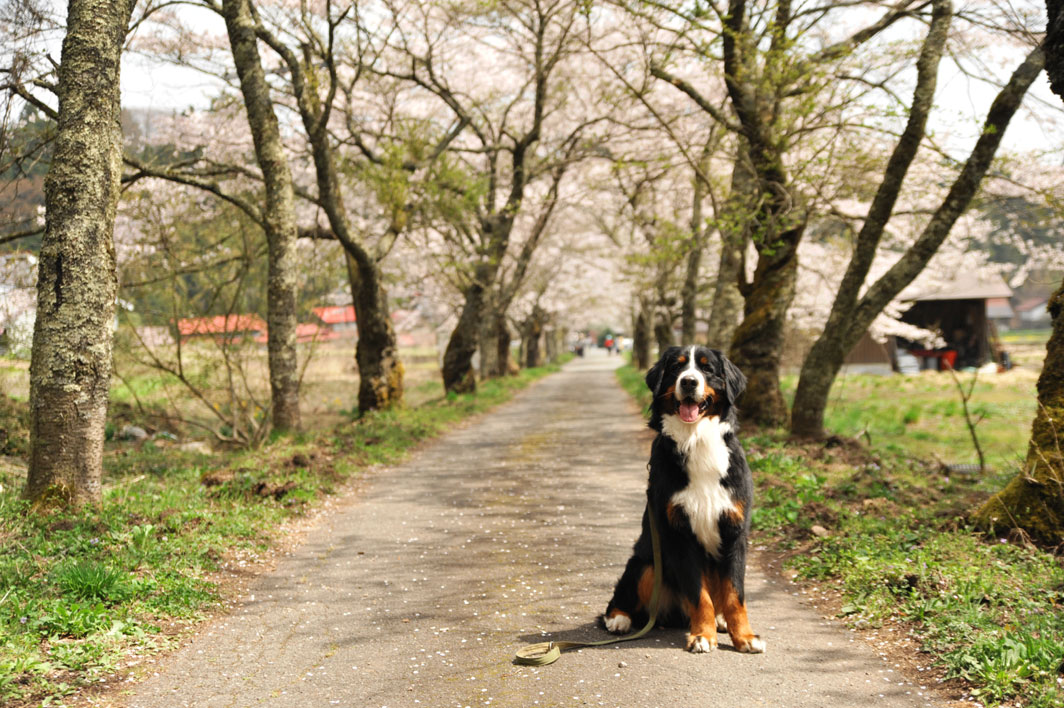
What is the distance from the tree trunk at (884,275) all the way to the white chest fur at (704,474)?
702cm

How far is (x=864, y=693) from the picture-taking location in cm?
419

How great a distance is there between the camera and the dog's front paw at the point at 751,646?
15.0ft

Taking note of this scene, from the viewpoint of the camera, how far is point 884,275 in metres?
11.0

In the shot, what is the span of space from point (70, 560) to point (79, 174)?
3.23 m

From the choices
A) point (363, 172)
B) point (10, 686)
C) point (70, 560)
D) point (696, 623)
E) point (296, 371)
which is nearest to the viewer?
point (10, 686)

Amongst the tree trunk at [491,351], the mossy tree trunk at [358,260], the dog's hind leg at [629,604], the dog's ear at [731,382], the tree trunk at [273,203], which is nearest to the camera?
the dog's ear at [731,382]

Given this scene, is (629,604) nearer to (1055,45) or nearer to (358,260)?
(1055,45)

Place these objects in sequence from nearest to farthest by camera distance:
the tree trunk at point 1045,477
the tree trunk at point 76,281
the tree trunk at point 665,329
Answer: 1. the tree trunk at point 1045,477
2. the tree trunk at point 76,281
3. the tree trunk at point 665,329

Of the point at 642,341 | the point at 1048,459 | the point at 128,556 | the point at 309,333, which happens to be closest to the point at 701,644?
the point at 1048,459

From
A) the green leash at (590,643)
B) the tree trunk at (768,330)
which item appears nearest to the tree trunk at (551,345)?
the tree trunk at (768,330)

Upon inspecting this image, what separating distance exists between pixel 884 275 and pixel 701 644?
26.5 ft

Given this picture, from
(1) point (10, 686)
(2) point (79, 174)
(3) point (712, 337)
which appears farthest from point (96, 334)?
(3) point (712, 337)

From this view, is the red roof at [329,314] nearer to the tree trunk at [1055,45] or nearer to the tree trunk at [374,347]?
the tree trunk at [374,347]

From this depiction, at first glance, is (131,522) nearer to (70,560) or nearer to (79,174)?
(70,560)
